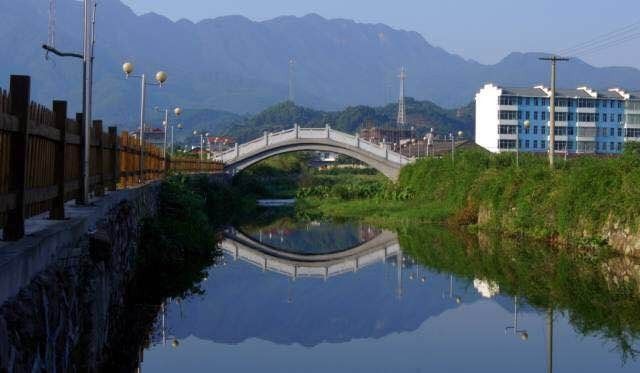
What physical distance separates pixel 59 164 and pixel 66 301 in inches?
82.0

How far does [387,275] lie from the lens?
64.8 ft

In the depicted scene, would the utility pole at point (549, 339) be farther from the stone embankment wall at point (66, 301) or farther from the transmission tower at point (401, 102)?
the transmission tower at point (401, 102)

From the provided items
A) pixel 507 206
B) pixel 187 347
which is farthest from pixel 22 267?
pixel 507 206

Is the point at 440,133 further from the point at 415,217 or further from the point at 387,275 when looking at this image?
the point at 387,275

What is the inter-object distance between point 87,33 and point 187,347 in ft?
13.6

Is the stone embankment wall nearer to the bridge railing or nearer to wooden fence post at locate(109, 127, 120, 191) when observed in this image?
wooden fence post at locate(109, 127, 120, 191)

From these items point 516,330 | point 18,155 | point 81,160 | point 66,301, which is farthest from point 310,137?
point 18,155

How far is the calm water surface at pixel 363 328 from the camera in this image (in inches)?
431

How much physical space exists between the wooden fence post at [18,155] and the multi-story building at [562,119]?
8084 centimetres

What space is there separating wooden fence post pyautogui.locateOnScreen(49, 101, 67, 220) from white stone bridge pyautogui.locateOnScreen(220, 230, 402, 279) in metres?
11.8

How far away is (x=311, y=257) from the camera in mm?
24609

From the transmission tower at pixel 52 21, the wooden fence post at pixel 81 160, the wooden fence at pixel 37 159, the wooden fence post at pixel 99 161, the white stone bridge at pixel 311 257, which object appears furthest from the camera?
the white stone bridge at pixel 311 257

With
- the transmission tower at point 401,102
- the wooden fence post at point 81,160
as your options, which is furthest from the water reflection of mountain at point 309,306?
the transmission tower at point 401,102

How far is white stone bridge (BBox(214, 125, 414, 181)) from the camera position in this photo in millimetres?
58344
